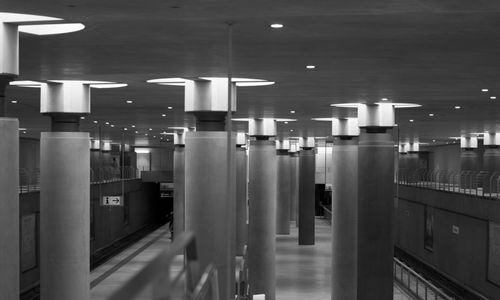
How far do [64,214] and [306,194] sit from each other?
27851 mm

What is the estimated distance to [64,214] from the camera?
17281mm

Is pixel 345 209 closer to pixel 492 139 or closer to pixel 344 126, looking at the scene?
pixel 344 126

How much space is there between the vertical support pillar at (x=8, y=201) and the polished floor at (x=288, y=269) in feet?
35.7

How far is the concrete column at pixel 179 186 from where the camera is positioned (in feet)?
124

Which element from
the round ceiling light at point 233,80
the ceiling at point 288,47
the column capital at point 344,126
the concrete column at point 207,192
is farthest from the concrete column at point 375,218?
the concrete column at point 207,192

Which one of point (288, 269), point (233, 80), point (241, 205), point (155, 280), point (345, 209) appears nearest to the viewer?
point (155, 280)

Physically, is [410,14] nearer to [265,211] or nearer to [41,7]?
[41,7]

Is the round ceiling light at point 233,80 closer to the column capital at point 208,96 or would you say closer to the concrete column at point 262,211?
the column capital at point 208,96

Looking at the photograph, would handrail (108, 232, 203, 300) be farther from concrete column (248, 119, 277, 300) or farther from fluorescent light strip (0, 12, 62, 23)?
concrete column (248, 119, 277, 300)

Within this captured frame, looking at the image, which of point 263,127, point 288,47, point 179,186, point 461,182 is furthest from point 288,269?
point 288,47

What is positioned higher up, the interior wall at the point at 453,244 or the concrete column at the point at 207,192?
the concrete column at the point at 207,192

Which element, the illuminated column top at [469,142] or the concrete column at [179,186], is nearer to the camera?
the concrete column at [179,186]

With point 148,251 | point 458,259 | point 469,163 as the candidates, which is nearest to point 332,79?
point 458,259

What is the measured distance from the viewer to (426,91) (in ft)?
63.0
